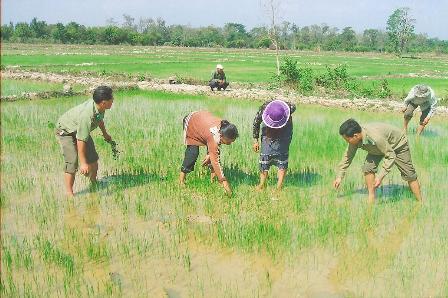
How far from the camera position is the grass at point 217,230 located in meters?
3.41

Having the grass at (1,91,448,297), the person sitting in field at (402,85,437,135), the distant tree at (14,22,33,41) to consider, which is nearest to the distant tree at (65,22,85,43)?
the distant tree at (14,22,33,41)

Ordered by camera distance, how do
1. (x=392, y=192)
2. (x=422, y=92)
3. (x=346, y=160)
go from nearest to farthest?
(x=346, y=160) → (x=392, y=192) → (x=422, y=92)

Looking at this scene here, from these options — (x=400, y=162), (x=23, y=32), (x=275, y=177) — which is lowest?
(x=275, y=177)

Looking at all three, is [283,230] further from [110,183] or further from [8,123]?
[8,123]

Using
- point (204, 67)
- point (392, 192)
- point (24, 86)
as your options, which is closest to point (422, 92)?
point (392, 192)

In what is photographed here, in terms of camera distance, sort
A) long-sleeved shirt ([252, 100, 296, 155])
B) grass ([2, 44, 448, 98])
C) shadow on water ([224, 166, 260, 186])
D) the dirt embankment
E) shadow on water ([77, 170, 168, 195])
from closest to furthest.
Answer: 1. long-sleeved shirt ([252, 100, 296, 155])
2. shadow on water ([77, 170, 168, 195])
3. shadow on water ([224, 166, 260, 186])
4. the dirt embankment
5. grass ([2, 44, 448, 98])

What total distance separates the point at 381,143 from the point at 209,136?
1.65 m

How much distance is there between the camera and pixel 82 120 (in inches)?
185

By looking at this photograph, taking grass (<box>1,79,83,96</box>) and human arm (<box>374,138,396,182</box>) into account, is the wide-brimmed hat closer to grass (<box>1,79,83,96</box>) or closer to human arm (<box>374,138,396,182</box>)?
human arm (<box>374,138,396,182</box>)

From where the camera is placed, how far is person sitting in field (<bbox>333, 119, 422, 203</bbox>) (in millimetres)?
4438

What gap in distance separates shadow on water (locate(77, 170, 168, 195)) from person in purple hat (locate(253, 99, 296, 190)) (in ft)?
4.33

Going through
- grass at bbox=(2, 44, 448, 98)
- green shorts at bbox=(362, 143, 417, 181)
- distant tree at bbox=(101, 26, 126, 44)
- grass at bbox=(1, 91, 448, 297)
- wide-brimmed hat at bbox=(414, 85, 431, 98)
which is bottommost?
grass at bbox=(1, 91, 448, 297)

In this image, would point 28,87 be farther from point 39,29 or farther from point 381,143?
point 39,29

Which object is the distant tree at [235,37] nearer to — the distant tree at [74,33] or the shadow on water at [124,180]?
the distant tree at [74,33]
